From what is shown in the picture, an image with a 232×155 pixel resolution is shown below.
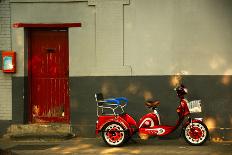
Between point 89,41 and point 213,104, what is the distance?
356 cm

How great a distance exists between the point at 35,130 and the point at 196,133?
4.30 metres

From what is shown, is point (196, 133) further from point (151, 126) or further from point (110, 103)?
point (110, 103)

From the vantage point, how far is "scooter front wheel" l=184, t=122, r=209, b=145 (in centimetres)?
1077

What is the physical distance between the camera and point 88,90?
40.2ft

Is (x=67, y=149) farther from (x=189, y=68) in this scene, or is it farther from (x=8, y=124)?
(x=189, y=68)

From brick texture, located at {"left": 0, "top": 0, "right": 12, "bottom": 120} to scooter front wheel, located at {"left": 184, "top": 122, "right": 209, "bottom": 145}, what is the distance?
15.8 feet

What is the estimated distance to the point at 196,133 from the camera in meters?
10.8

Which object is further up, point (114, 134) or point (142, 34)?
point (142, 34)

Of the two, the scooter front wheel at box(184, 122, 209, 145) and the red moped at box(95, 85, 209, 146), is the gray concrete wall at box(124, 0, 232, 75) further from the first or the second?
the scooter front wheel at box(184, 122, 209, 145)

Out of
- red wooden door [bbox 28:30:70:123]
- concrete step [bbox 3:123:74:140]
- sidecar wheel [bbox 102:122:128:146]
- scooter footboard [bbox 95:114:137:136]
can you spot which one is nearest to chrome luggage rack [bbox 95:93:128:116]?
scooter footboard [bbox 95:114:137:136]

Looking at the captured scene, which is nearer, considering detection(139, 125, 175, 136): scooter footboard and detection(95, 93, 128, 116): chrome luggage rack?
detection(139, 125, 175, 136): scooter footboard

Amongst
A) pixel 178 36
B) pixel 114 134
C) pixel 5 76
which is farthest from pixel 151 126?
pixel 5 76

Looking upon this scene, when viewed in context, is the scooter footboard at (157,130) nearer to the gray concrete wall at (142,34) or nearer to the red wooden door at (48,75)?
the gray concrete wall at (142,34)

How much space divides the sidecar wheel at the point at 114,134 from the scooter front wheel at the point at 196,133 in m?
1.46
